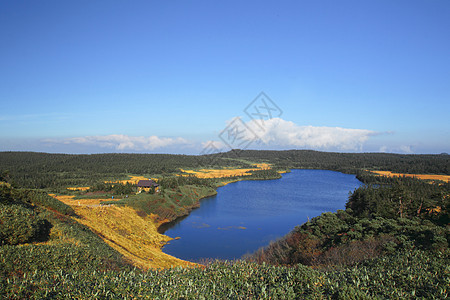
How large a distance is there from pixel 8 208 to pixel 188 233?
30.2m

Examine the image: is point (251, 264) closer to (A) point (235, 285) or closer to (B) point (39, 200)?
(A) point (235, 285)

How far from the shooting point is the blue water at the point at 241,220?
114 ft

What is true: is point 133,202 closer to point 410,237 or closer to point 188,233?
point 188,233

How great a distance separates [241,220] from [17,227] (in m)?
41.0

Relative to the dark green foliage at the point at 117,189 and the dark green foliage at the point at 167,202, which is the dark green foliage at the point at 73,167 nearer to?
the dark green foliage at the point at 117,189

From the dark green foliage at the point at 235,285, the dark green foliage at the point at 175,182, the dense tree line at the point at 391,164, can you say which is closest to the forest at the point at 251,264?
the dark green foliage at the point at 235,285

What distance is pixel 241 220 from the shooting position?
5075 centimetres

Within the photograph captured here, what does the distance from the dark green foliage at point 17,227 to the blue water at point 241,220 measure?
19179 mm

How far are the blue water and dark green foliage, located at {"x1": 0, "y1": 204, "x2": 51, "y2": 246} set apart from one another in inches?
755

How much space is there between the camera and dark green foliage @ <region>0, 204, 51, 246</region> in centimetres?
1261

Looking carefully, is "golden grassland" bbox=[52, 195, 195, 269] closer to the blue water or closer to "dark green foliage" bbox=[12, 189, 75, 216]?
the blue water

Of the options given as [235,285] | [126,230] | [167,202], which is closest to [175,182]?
[167,202]

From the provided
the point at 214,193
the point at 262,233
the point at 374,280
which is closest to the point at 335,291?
the point at 374,280

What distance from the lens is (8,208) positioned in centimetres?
1378
